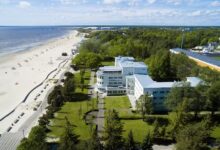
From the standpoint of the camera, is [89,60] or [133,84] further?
[89,60]

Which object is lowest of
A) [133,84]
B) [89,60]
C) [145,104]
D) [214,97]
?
[133,84]

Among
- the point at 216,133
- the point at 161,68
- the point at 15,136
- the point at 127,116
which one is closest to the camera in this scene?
Result: the point at 15,136

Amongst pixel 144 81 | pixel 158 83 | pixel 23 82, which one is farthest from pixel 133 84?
pixel 23 82

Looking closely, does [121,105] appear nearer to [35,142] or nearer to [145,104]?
[145,104]

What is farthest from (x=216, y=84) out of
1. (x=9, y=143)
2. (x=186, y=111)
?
(x=9, y=143)

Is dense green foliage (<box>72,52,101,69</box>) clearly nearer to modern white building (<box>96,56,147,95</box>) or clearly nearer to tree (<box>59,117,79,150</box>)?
modern white building (<box>96,56,147,95</box>)

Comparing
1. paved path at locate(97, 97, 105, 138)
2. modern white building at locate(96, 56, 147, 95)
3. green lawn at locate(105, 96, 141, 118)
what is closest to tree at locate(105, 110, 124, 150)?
paved path at locate(97, 97, 105, 138)
